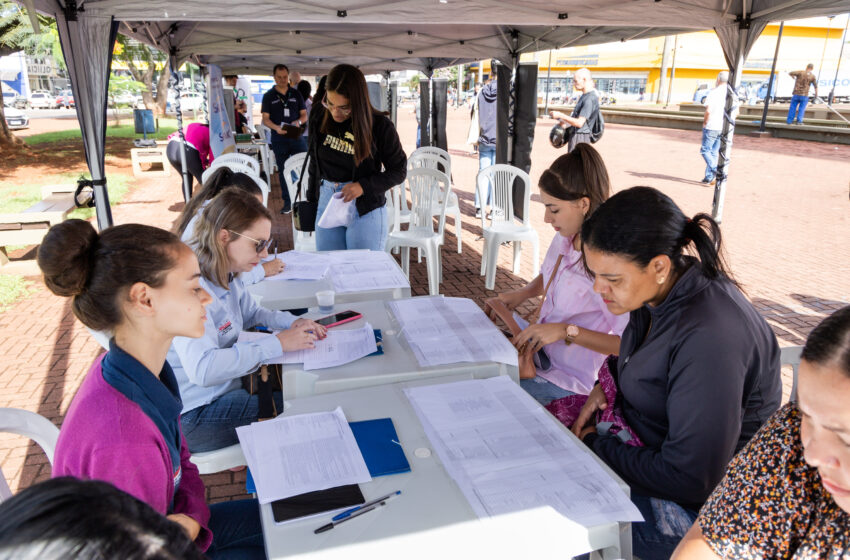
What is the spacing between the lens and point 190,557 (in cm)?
60

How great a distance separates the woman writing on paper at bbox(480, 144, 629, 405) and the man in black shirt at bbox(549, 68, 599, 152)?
194 inches

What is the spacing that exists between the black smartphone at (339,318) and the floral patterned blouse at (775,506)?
1.47 meters

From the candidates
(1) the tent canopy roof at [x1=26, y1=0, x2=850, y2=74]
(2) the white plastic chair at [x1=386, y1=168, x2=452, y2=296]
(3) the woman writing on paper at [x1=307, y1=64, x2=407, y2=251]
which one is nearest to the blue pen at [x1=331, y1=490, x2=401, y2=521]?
(3) the woman writing on paper at [x1=307, y1=64, x2=407, y2=251]

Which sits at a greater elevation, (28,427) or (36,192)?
(28,427)

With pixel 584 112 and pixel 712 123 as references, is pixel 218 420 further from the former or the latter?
pixel 712 123

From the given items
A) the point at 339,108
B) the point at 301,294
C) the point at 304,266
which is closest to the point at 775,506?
the point at 301,294

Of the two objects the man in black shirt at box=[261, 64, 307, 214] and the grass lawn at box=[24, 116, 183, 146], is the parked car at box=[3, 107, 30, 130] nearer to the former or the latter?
the grass lawn at box=[24, 116, 183, 146]

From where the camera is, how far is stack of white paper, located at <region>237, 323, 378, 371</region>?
6.18ft

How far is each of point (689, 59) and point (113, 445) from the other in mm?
Result: 45020

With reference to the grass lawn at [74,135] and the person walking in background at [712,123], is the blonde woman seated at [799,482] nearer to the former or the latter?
the person walking in background at [712,123]

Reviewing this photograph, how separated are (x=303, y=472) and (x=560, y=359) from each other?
4.60 ft

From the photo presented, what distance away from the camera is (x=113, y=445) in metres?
1.16

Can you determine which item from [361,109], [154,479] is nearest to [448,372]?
[154,479]

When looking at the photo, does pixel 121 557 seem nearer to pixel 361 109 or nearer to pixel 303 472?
pixel 303 472
